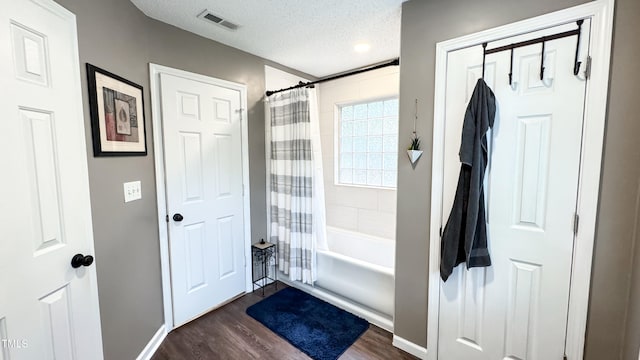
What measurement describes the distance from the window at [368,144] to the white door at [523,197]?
4.46 feet

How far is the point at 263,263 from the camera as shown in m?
2.83

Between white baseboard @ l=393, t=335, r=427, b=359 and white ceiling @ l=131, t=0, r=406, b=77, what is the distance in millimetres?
2383

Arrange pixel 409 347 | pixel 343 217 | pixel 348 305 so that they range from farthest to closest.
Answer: pixel 343 217 < pixel 348 305 < pixel 409 347

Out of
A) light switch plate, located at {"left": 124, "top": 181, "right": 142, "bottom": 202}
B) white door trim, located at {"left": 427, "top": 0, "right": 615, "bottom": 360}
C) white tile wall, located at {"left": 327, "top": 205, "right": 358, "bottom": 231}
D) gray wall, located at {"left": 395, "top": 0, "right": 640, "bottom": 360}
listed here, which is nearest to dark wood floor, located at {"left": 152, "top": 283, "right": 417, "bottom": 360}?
gray wall, located at {"left": 395, "top": 0, "right": 640, "bottom": 360}

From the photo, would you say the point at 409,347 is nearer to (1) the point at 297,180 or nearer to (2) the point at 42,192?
(1) the point at 297,180

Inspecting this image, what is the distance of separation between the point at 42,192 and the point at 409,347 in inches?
91.3

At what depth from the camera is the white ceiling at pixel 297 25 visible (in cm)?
175

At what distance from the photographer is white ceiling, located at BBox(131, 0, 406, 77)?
1749mm

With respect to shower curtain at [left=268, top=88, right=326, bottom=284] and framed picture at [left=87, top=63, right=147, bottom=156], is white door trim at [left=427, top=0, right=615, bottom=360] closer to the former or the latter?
shower curtain at [left=268, top=88, right=326, bottom=284]

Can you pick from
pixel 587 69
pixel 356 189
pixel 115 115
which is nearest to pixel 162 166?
pixel 115 115

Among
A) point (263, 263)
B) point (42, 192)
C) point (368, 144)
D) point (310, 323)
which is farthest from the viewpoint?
point (368, 144)

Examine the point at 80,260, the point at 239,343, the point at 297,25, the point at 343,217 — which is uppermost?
the point at 297,25

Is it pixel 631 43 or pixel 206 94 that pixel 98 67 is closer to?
pixel 206 94

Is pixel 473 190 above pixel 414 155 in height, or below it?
below
